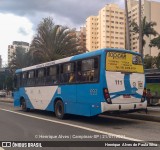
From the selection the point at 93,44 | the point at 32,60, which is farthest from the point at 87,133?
the point at 93,44

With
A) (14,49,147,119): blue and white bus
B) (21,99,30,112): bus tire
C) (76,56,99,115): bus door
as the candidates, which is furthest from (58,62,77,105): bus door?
(21,99,30,112): bus tire

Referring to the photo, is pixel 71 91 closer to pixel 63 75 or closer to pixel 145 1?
pixel 63 75

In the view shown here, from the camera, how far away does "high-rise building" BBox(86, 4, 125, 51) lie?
199 feet

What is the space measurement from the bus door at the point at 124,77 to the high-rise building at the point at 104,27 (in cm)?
4456

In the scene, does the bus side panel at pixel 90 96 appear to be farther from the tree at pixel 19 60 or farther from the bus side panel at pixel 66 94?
the tree at pixel 19 60

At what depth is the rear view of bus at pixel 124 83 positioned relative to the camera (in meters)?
13.6

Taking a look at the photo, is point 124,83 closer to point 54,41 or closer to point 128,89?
point 128,89

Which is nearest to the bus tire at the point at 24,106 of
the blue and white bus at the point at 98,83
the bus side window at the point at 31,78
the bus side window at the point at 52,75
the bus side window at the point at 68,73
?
the bus side window at the point at 31,78

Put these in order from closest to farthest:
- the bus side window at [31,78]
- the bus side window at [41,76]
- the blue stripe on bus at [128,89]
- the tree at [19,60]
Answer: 1. the blue stripe on bus at [128,89]
2. the bus side window at [41,76]
3. the bus side window at [31,78]
4. the tree at [19,60]

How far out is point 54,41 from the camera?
3575 cm

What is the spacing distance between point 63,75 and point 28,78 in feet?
16.4

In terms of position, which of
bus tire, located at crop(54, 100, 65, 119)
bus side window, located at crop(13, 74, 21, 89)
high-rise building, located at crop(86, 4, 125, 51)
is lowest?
bus tire, located at crop(54, 100, 65, 119)

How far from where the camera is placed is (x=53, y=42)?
3569cm

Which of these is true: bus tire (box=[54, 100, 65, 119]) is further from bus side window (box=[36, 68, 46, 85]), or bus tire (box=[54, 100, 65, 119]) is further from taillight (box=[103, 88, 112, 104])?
taillight (box=[103, 88, 112, 104])
